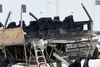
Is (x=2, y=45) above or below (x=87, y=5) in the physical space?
below

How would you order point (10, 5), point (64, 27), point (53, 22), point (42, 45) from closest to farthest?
point (42, 45)
point (64, 27)
point (53, 22)
point (10, 5)

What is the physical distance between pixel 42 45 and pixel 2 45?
187cm

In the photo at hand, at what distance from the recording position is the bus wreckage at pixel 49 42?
33.2ft

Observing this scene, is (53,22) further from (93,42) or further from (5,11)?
(5,11)

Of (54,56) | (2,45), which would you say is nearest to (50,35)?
(54,56)

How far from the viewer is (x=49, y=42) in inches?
410

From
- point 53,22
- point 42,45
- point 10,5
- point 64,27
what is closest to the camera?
point 42,45

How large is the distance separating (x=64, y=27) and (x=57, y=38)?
2.16ft

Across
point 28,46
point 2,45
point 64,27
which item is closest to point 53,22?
point 64,27

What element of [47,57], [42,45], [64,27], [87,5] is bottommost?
[47,57]

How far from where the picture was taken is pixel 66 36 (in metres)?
10.5

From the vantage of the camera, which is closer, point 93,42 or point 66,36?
point 66,36

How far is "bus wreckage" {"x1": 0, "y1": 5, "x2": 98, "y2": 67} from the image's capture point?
10.1 metres

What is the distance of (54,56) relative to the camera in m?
10.9
